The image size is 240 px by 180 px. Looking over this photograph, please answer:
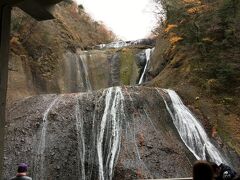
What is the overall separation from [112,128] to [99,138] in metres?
0.63

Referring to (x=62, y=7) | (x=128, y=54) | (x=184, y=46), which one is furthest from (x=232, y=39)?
(x=62, y=7)

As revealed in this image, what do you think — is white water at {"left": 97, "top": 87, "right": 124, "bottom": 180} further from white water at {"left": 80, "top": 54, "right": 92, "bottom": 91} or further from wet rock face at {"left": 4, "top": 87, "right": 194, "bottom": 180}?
white water at {"left": 80, "top": 54, "right": 92, "bottom": 91}

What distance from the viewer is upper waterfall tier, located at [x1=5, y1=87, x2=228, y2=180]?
41.4ft

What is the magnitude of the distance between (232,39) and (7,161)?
1175 centimetres

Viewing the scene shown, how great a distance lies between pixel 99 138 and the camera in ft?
45.0

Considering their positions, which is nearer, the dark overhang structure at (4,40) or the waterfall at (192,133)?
the dark overhang structure at (4,40)

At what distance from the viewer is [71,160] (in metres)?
13.0

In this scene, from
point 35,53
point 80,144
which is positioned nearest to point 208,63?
point 80,144

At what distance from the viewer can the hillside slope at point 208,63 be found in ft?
51.8

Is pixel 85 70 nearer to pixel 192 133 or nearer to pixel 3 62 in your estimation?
pixel 192 133

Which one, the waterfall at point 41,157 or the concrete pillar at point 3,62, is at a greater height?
the concrete pillar at point 3,62

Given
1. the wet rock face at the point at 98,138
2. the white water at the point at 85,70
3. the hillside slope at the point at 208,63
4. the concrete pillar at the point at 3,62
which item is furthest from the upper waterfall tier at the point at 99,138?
the white water at the point at 85,70

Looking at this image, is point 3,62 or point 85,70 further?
point 85,70

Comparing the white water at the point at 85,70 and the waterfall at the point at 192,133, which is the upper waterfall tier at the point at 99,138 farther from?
the white water at the point at 85,70
